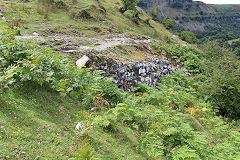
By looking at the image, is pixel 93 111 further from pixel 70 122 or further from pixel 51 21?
pixel 51 21

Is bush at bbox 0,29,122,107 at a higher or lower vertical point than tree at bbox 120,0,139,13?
lower

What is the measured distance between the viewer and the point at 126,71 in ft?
37.6

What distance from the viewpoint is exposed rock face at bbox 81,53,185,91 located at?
10.4 m

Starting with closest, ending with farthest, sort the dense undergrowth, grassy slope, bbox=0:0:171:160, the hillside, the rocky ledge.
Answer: grassy slope, bbox=0:0:171:160 → the dense undergrowth → the hillside → the rocky ledge

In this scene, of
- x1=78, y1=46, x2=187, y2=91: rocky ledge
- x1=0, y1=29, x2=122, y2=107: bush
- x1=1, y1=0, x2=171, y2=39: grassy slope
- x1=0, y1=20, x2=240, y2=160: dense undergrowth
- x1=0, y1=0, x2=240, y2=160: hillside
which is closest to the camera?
x1=0, y1=20, x2=240, y2=160: dense undergrowth

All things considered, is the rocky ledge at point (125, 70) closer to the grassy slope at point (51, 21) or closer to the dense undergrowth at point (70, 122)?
the dense undergrowth at point (70, 122)

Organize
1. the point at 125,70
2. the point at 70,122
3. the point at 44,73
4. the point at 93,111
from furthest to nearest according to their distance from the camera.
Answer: the point at 125,70
the point at 93,111
the point at 44,73
the point at 70,122

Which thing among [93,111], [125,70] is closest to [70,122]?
[93,111]

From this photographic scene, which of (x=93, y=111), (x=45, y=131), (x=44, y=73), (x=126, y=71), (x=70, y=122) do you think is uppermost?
(x=44, y=73)

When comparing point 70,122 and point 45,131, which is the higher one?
point 45,131

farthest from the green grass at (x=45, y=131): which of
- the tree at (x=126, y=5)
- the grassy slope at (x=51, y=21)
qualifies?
the tree at (x=126, y=5)

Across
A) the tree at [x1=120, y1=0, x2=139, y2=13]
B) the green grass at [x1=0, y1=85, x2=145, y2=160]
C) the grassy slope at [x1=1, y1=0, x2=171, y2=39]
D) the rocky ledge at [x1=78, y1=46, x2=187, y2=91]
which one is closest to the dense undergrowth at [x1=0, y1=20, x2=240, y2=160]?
the green grass at [x1=0, y1=85, x2=145, y2=160]

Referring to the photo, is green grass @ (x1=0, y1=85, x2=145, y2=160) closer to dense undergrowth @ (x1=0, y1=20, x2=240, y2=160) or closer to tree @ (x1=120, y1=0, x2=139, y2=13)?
dense undergrowth @ (x1=0, y1=20, x2=240, y2=160)

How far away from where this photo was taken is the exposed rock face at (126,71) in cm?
1038
